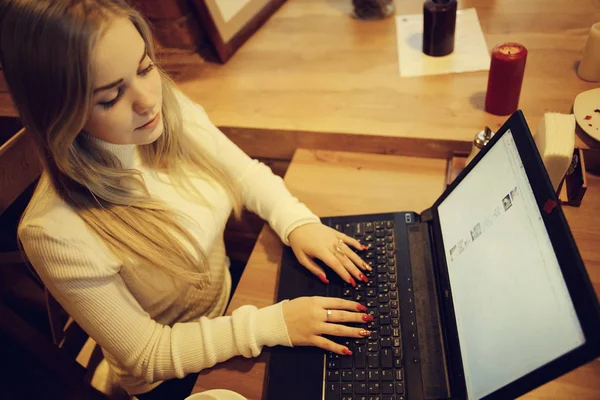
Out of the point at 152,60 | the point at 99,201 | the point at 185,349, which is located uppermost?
the point at 152,60

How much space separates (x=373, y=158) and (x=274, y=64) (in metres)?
0.40

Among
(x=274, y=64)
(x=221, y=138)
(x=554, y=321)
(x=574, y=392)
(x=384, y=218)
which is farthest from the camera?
(x=274, y=64)

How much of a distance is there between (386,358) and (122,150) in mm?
537

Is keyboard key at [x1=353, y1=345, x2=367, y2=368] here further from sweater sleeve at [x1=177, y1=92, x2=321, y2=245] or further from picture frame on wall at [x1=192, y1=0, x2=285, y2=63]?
picture frame on wall at [x1=192, y1=0, x2=285, y2=63]

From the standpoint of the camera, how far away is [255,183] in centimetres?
93

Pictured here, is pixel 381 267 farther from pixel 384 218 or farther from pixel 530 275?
pixel 530 275

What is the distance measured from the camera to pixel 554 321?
1.44 ft

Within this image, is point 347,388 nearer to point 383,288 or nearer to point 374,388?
point 374,388

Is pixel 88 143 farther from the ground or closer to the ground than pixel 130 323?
farther from the ground

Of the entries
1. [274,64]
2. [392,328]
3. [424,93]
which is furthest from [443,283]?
[274,64]

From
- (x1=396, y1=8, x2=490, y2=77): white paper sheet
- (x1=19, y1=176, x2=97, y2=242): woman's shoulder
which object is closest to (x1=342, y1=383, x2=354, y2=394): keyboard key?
(x1=19, y1=176, x2=97, y2=242): woman's shoulder

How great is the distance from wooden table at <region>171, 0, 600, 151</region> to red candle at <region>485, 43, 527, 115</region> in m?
0.03

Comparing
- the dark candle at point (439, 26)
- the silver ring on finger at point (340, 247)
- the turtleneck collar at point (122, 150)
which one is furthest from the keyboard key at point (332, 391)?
the dark candle at point (439, 26)

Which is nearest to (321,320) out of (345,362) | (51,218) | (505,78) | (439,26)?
(345,362)
